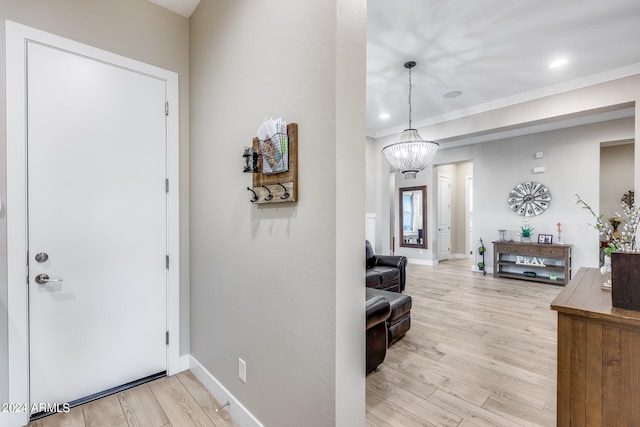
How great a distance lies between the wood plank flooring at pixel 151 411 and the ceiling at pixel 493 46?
2.92 metres

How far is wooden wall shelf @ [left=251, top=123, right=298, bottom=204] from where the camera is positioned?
52.8 inches

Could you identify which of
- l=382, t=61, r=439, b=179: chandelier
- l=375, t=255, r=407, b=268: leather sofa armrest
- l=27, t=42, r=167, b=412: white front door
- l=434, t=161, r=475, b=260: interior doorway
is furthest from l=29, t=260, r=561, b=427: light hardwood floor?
l=434, t=161, r=475, b=260: interior doorway

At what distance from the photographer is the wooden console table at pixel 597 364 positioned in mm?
1260

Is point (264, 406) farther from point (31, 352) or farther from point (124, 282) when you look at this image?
point (31, 352)

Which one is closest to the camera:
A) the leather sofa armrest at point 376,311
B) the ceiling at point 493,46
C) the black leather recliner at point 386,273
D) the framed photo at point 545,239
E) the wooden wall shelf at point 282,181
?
the wooden wall shelf at point 282,181

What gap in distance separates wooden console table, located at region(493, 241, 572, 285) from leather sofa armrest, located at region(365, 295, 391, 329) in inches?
188

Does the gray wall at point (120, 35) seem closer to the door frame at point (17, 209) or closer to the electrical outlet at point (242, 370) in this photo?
the door frame at point (17, 209)

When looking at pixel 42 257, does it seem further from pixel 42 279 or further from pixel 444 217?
pixel 444 217

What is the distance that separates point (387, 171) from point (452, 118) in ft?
5.21

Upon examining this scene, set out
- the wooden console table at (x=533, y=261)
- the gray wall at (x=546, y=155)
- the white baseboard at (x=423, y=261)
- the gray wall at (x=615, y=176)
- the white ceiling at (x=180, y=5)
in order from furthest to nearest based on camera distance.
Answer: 1. the white baseboard at (x=423, y=261)
2. the gray wall at (x=615, y=176)
3. the wooden console table at (x=533, y=261)
4. the gray wall at (x=546, y=155)
5. the white ceiling at (x=180, y=5)

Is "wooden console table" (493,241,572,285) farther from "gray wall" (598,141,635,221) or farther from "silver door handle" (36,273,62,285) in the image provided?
"silver door handle" (36,273,62,285)

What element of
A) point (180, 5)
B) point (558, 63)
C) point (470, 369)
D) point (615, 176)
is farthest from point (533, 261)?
point (180, 5)

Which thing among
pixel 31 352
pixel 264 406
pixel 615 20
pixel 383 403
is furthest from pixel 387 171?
pixel 31 352

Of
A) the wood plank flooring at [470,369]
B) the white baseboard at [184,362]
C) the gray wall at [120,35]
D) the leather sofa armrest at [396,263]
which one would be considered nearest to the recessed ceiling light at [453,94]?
the leather sofa armrest at [396,263]
